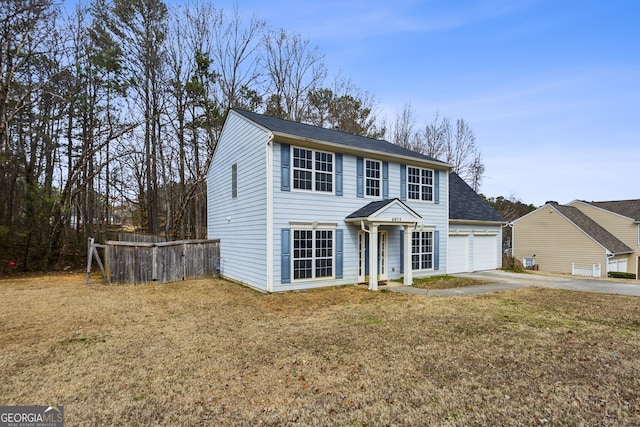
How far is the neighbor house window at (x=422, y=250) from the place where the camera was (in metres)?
13.0

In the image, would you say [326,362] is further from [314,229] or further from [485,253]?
[485,253]

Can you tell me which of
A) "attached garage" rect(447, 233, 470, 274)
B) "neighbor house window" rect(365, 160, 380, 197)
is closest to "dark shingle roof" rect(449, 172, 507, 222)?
"attached garage" rect(447, 233, 470, 274)

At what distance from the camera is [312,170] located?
420 inches

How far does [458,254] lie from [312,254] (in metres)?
8.20

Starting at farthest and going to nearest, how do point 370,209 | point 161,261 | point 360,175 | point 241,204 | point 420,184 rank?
1. point 420,184
2. point 161,261
3. point 241,204
4. point 360,175
5. point 370,209

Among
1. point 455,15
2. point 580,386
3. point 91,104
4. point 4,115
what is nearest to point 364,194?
point 455,15

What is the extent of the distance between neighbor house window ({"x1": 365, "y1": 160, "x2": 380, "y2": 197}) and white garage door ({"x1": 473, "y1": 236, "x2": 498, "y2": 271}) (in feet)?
22.9

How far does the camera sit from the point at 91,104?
55.8ft

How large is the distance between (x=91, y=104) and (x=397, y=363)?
65.3 ft

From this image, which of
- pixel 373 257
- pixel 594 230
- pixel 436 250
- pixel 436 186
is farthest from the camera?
pixel 594 230

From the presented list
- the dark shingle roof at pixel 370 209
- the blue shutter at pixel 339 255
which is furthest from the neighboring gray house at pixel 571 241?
the blue shutter at pixel 339 255

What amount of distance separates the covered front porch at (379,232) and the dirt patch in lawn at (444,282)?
595 mm

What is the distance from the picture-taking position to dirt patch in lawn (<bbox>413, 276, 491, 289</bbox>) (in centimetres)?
1124
